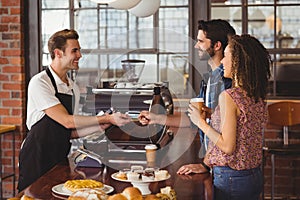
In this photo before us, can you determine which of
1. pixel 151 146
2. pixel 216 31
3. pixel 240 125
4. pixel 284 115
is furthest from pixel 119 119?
pixel 284 115

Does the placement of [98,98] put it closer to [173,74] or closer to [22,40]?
[22,40]

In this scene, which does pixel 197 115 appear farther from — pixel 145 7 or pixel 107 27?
pixel 107 27

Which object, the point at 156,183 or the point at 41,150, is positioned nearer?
the point at 156,183

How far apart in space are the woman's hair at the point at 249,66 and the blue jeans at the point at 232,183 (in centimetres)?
36

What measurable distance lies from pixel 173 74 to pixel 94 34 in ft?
3.16

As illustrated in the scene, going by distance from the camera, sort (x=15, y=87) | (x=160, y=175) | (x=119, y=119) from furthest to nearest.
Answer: (x=15, y=87) → (x=119, y=119) → (x=160, y=175)

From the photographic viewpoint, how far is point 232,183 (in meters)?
2.57

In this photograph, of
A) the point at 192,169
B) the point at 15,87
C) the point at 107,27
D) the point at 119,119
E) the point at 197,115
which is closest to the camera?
the point at 197,115

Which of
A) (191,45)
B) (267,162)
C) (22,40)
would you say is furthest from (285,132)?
(22,40)

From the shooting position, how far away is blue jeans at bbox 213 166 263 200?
2.56 m

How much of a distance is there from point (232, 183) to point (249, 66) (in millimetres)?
555

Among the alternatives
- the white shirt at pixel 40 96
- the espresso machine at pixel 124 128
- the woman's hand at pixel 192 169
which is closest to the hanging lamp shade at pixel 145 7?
the espresso machine at pixel 124 128

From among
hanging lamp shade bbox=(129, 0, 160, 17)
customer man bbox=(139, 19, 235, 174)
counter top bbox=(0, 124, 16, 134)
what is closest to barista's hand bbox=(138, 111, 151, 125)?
customer man bbox=(139, 19, 235, 174)

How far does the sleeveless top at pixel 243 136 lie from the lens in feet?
8.33
